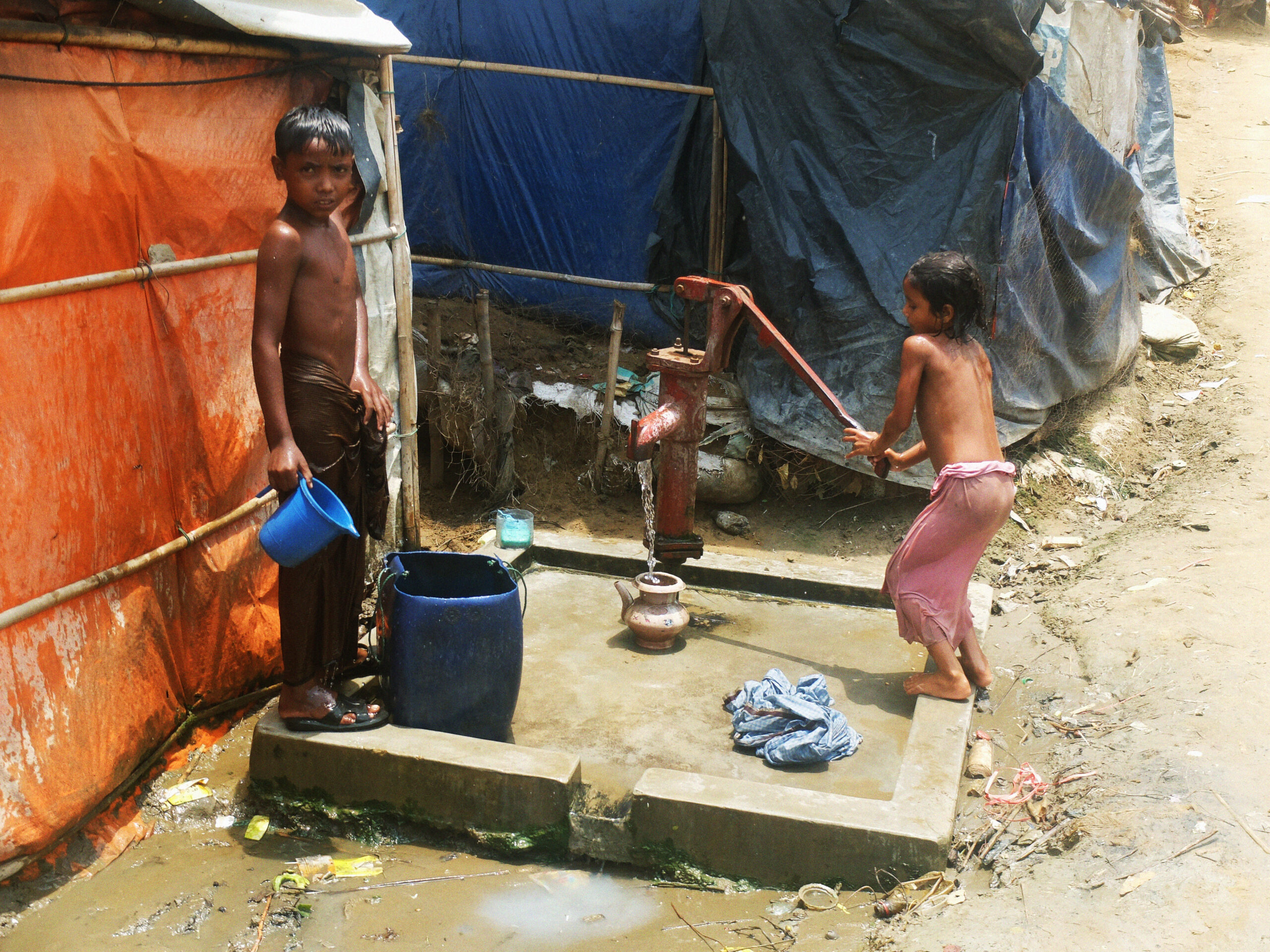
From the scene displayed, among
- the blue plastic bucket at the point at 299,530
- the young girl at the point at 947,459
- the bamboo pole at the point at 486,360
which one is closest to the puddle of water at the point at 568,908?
the blue plastic bucket at the point at 299,530

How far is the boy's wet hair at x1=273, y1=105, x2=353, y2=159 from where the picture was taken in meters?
3.03

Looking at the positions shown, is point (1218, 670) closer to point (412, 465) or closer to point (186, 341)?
point (412, 465)

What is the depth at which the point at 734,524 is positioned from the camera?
262 inches

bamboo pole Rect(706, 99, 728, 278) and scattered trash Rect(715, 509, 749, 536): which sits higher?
bamboo pole Rect(706, 99, 728, 278)

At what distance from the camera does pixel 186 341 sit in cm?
367

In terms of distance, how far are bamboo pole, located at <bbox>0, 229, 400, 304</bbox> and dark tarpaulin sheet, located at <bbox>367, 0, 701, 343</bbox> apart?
4131mm

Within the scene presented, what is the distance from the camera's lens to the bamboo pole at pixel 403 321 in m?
4.66

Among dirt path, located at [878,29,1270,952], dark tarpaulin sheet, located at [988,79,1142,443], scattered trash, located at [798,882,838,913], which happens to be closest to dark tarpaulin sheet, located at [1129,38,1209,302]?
dirt path, located at [878,29,1270,952]

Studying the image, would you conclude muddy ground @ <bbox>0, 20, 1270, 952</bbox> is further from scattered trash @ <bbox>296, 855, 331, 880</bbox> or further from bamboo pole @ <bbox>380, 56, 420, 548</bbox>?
bamboo pole @ <bbox>380, 56, 420, 548</bbox>

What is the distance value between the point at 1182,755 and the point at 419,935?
7.77 ft

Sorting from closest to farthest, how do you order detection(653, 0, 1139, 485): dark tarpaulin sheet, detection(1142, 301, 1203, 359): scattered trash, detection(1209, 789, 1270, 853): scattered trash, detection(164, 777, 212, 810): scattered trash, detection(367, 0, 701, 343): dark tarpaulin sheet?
detection(1209, 789, 1270, 853): scattered trash
detection(164, 777, 212, 810): scattered trash
detection(653, 0, 1139, 485): dark tarpaulin sheet
detection(367, 0, 701, 343): dark tarpaulin sheet
detection(1142, 301, 1203, 359): scattered trash

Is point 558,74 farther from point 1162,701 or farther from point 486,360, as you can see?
point 1162,701

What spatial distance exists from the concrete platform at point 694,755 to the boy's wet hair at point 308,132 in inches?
70.0

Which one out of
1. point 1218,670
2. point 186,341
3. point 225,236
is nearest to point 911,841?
point 1218,670
